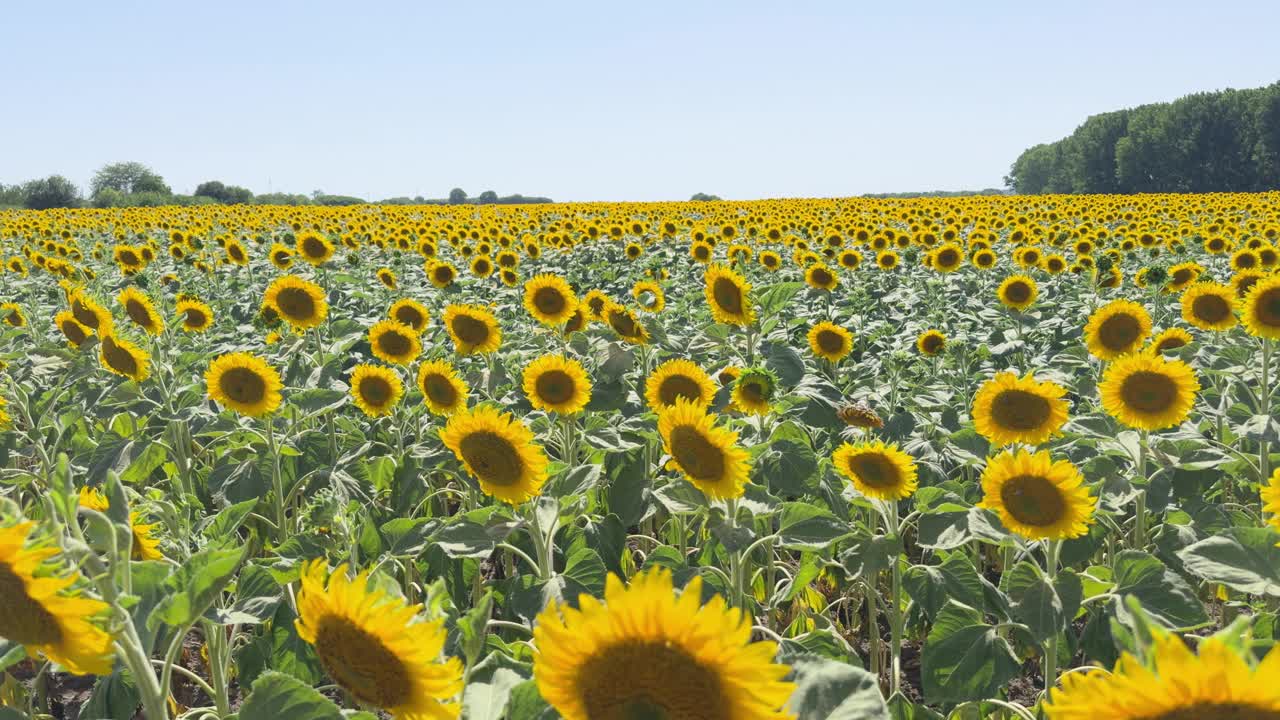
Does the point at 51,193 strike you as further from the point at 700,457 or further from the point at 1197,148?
the point at 1197,148

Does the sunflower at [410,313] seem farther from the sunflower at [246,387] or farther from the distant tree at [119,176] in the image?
the distant tree at [119,176]

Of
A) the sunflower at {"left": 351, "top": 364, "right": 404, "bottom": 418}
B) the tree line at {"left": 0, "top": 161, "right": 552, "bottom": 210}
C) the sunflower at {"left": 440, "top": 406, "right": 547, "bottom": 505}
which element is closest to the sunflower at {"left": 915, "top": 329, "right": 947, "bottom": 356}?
the sunflower at {"left": 351, "top": 364, "right": 404, "bottom": 418}

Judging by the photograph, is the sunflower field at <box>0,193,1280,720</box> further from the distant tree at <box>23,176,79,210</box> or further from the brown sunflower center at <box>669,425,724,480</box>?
the distant tree at <box>23,176,79,210</box>

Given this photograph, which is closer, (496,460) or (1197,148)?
(496,460)

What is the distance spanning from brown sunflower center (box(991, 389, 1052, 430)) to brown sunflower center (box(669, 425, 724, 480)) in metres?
1.23

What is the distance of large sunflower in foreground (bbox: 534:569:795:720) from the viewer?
964 mm

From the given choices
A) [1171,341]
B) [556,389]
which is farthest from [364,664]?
[1171,341]

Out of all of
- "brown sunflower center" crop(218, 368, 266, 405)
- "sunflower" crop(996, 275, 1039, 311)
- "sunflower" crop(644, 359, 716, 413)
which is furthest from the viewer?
"sunflower" crop(996, 275, 1039, 311)

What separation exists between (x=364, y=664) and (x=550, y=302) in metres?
3.59

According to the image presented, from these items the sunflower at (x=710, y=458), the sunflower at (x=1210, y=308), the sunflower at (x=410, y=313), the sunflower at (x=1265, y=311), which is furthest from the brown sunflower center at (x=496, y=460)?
the sunflower at (x=1210, y=308)

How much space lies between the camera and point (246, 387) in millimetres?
3545

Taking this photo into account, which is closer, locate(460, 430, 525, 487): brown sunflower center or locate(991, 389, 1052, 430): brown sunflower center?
locate(460, 430, 525, 487): brown sunflower center

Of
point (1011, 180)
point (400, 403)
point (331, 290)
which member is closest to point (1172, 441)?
point (400, 403)

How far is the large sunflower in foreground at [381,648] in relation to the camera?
45.2 inches
